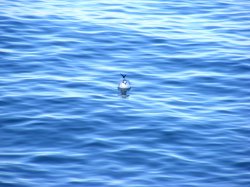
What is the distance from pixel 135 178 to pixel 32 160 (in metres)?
3.34

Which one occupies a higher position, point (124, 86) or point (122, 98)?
point (124, 86)

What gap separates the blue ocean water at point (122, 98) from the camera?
63.6 feet

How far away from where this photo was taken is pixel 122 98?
24.1 m

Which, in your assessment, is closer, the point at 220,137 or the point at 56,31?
the point at 220,137

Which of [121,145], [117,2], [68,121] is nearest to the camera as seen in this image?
[121,145]

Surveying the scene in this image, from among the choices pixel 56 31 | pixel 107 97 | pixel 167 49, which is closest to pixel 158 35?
pixel 167 49

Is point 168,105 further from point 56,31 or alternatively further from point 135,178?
point 56,31

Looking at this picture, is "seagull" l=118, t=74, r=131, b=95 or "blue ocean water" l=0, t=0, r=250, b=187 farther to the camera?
"seagull" l=118, t=74, r=131, b=95

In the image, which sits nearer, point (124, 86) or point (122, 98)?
point (122, 98)

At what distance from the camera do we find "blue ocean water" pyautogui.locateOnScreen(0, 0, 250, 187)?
19.4 meters

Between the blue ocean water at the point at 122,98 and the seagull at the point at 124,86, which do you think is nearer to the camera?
the blue ocean water at the point at 122,98

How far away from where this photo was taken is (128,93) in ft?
80.3

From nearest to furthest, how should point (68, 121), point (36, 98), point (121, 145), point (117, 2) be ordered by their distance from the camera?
1. point (121, 145)
2. point (68, 121)
3. point (36, 98)
4. point (117, 2)

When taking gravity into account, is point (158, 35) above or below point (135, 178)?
above
